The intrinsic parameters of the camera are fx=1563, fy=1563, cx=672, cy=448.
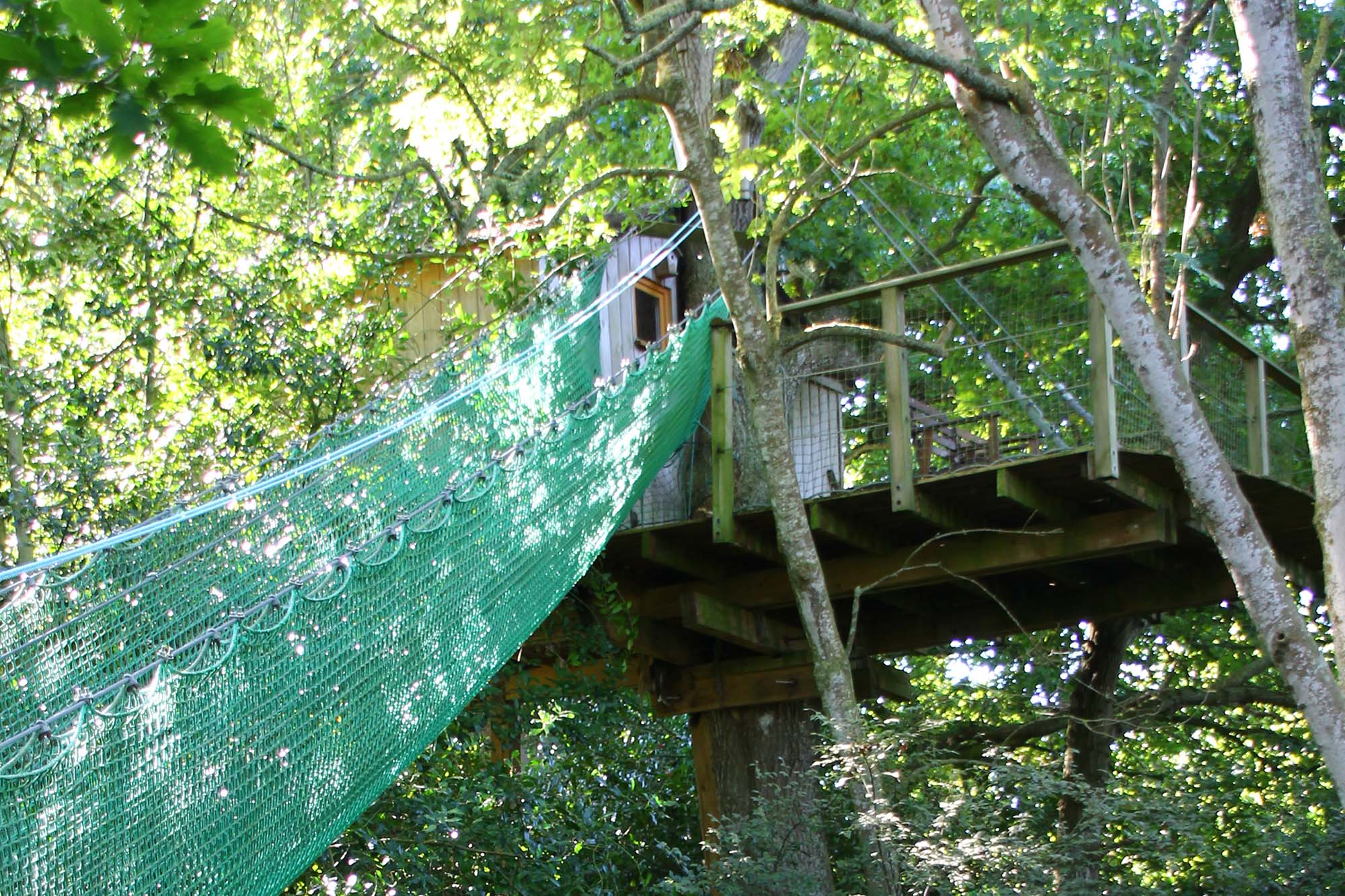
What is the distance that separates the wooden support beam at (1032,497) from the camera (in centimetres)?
624

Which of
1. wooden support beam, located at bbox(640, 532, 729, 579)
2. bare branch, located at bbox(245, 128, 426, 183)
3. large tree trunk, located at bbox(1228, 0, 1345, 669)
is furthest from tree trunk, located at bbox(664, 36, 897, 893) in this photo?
large tree trunk, located at bbox(1228, 0, 1345, 669)

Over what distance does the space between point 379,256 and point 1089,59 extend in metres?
3.49

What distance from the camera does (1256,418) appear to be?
7.20 m

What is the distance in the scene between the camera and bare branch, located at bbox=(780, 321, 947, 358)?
6.07m

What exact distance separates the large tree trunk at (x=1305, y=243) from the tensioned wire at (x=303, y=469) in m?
2.85

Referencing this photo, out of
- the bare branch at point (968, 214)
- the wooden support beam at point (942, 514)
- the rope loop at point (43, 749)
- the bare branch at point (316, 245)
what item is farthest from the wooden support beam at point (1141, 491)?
the rope loop at point (43, 749)

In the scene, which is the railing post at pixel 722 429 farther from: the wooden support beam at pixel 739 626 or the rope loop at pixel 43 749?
the rope loop at pixel 43 749

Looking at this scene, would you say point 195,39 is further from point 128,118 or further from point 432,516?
point 432,516

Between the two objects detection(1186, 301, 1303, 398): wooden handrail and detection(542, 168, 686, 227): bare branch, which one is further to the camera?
detection(1186, 301, 1303, 398): wooden handrail

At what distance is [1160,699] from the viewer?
8.97m

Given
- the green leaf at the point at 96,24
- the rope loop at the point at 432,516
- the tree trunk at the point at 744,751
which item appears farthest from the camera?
the tree trunk at the point at 744,751

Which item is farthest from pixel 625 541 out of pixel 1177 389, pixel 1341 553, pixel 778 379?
pixel 1341 553

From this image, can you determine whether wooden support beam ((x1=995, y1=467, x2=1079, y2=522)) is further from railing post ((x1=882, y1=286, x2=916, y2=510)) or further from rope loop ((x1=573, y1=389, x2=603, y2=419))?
rope loop ((x1=573, y1=389, x2=603, y2=419))

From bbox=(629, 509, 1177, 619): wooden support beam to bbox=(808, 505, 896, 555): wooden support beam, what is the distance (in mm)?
72
